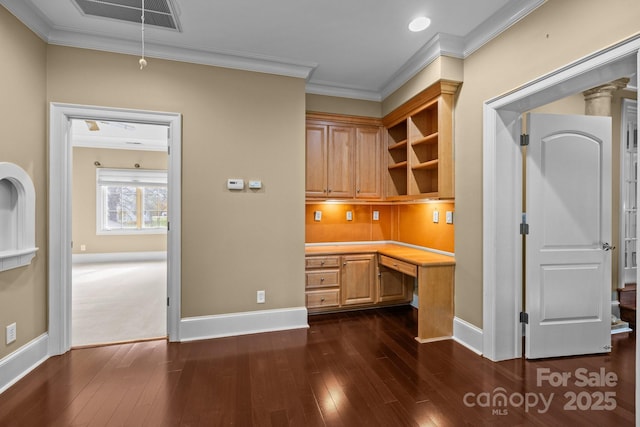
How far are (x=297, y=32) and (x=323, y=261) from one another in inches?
93.7

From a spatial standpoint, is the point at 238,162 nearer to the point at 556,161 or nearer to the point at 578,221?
the point at 556,161

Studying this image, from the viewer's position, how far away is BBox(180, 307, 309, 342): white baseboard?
3002mm

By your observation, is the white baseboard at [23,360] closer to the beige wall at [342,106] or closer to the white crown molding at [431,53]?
the beige wall at [342,106]

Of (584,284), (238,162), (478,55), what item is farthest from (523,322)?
(238,162)

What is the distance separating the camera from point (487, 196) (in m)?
2.63

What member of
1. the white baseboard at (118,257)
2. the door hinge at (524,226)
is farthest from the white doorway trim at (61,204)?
the white baseboard at (118,257)

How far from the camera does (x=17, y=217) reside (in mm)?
2350

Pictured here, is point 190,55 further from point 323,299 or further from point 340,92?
point 323,299

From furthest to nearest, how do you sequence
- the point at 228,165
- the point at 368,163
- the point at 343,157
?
the point at 368,163 → the point at 343,157 → the point at 228,165

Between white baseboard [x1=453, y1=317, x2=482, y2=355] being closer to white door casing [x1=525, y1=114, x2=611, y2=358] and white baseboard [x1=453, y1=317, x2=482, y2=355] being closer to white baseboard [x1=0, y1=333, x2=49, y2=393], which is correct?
white door casing [x1=525, y1=114, x2=611, y2=358]

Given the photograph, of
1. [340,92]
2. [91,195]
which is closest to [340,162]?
[340,92]

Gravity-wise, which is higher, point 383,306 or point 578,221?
point 578,221

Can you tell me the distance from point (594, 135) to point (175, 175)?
3841mm

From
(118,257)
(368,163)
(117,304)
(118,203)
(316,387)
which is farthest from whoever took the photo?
(118,203)
